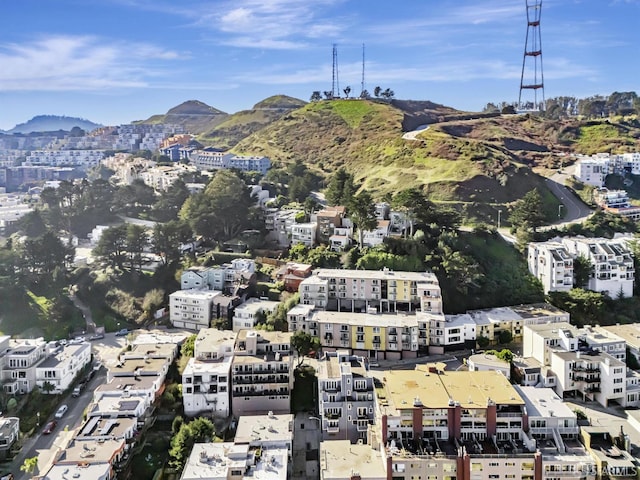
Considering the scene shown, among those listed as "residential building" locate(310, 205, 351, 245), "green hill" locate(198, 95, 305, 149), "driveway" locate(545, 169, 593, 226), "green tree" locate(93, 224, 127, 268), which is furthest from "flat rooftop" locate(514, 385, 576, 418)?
"green hill" locate(198, 95, 305, 149)

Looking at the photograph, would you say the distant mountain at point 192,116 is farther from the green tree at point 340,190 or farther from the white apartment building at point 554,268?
the white apartment building at point 554,268

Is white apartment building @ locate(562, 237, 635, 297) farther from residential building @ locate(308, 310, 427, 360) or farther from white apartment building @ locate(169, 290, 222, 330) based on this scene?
white apartment building @ locate(169, 290, 222, 330)

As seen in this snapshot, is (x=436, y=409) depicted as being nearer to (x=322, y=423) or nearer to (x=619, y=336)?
(x=322, y=423)

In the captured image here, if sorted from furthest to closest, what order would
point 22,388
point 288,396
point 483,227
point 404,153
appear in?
point 404,153 < point 483,227 < point 22,388 < point 288,396

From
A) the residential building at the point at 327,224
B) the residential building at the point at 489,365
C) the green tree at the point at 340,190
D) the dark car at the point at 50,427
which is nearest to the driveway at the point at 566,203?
the green tree at the point at 340,190

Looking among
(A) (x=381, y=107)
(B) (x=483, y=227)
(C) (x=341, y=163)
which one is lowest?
(B) (x=483, y=227)

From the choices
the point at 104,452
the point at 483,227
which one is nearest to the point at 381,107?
the point at 483,227

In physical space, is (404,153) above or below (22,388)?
above
